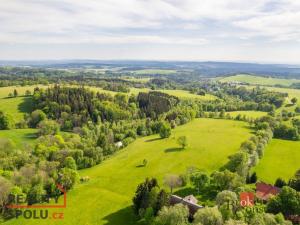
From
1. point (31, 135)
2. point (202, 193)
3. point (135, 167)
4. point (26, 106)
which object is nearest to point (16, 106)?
point (26, 106)

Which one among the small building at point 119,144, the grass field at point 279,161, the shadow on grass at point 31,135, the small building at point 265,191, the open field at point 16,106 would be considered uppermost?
the open field at point 16,106

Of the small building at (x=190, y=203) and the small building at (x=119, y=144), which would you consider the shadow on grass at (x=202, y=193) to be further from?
the small building at (x=119, y=144)

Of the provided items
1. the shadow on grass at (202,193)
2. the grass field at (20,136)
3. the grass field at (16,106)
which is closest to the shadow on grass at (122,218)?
the shadow on grass at (202,193)

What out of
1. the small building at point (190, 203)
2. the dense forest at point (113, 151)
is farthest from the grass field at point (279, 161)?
the small building at point (190, 203)

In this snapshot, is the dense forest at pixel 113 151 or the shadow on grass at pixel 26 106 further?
the shadow on grass at pixel 26 106

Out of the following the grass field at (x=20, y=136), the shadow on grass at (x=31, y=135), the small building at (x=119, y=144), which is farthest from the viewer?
the shadow on grass at (x=31, y=135)

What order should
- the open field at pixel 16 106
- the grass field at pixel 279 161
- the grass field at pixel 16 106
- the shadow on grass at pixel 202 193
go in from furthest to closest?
the grass field at pixel 16 106 < the open field at pixel 16 106 < the grass field at pixel 279 161 < the shadow on grass at pixel 202 193

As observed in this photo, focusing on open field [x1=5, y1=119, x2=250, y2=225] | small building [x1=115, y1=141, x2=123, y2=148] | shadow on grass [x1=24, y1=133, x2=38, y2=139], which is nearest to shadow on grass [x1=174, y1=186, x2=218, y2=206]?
open field [x1=5, y1=119, x2=250, y2=225]

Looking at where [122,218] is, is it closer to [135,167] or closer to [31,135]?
[135,167]

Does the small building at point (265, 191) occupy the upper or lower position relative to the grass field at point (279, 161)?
upper
